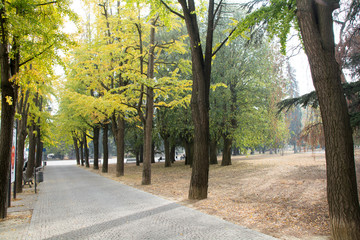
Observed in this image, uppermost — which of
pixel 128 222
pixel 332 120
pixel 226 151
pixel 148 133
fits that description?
pixel 148 133

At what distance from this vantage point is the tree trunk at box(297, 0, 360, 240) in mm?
4562

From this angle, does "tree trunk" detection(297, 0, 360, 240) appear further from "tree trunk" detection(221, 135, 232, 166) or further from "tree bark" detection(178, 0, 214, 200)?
"tree trunk" detection(221, 135, 232, 166)

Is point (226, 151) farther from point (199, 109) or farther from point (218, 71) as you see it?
point (199, 109)

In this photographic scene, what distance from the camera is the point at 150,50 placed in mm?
14602

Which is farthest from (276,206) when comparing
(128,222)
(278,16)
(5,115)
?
(5,115)

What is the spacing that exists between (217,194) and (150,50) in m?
8.42

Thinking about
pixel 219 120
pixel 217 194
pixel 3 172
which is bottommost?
pixel 217 194

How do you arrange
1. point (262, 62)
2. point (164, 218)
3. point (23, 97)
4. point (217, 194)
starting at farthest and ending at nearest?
point (262, 62)
point (23, 97)
point (217, 194)
point (164, 218)

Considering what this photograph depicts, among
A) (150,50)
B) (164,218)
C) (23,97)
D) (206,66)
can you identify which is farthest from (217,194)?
(23,97)

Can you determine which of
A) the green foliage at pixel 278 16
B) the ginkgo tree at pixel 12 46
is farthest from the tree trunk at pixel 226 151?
the ginkgo tree at pixel 12 46

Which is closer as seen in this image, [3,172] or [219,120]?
[3,172]

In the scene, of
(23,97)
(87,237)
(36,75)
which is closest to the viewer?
(87,237)

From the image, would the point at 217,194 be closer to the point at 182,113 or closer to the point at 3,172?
the point at 3,172

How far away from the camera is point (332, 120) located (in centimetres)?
473
